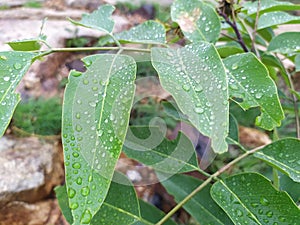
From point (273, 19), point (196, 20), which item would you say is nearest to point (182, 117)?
point (196, 20)

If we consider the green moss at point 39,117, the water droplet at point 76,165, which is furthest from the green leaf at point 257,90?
the green moss at point 39,117

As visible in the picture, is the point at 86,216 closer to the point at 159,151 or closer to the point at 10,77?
the point at 10,77

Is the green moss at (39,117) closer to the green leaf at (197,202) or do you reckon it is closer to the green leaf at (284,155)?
the green leaf at (197,202)

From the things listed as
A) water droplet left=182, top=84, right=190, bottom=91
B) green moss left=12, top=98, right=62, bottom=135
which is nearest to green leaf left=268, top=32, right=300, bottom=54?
water droplet left=182, top=84, right=190, bottom=91

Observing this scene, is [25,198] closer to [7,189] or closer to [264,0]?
[7,189]

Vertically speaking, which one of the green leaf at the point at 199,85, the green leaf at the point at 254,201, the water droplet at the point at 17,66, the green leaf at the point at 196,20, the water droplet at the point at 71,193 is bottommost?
the green leaf at the point at 254,201

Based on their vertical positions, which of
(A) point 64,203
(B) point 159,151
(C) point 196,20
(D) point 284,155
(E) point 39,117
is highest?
(C) point 196,20
